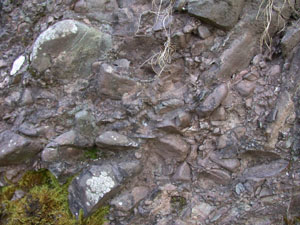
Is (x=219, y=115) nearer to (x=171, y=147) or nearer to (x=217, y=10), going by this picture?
(x=171, y=147)

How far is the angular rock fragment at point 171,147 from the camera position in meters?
1.95

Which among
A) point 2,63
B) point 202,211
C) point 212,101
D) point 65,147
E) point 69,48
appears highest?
point 69,48

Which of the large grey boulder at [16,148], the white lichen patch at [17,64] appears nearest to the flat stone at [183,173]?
the large grey boulder at [16,148]

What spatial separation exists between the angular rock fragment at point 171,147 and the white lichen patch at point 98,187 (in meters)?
0.39

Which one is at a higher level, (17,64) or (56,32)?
(56,32)

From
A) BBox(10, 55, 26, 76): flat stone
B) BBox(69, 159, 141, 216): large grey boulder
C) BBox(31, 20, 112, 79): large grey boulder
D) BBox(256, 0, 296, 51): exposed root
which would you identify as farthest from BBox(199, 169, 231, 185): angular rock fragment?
BBox(10, 55, 26, 76): flat stone

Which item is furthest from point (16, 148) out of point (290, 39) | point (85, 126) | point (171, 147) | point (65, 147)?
point (290, 39)

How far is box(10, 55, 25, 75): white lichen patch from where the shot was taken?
2.10 m

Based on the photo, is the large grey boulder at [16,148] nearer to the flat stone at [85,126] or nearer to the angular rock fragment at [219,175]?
the flat stone at [85,126]

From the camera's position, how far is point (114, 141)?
1.94 m

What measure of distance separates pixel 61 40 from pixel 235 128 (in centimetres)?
137

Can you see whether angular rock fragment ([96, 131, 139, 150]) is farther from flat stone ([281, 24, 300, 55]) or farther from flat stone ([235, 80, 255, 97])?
flat stone ([281, 24, 300, 55])

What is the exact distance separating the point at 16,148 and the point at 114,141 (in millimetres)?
670

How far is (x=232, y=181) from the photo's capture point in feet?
6.37
